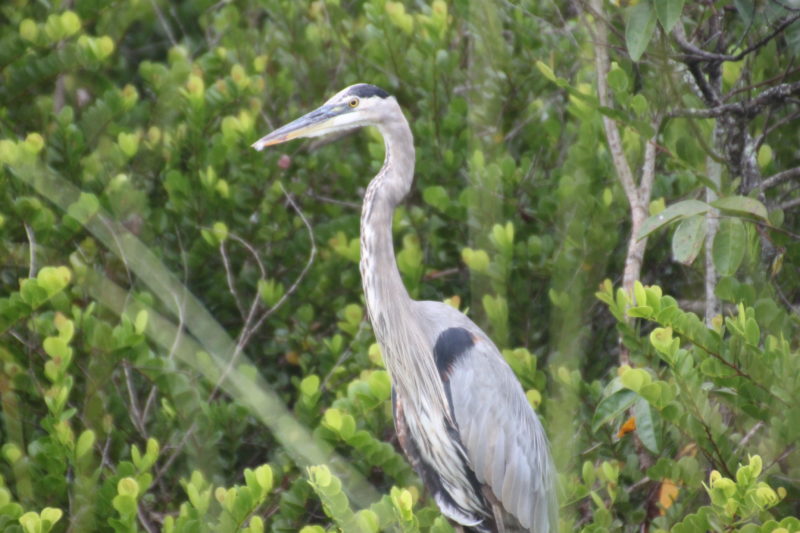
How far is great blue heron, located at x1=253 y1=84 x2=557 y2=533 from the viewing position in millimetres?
3301

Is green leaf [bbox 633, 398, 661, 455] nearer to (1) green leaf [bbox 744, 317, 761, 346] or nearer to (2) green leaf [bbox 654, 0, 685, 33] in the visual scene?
(1) green leaf [bbox 744, 317, 761, 346]

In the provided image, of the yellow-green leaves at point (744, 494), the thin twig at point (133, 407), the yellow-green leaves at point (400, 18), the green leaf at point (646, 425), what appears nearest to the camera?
the yellow-green leaves at point (744, 494)

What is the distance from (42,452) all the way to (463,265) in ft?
5.06

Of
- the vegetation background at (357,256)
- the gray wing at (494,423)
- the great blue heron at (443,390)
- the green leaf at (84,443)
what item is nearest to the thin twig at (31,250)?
the vegetation background at (357,256)

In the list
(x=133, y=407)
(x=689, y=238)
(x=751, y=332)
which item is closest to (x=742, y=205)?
(x=689, y=238)

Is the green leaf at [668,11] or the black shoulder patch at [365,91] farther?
the black shoulder patch at [365,91]

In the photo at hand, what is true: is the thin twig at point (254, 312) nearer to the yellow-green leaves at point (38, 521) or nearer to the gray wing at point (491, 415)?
the gray wing at point (491, 415)

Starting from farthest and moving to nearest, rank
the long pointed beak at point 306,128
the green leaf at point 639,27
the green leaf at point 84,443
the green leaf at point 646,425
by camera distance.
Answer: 1. the long pointed beak at point 306,128
2. the green leaf at point 84,443
3. the green leaf at point 646,425
4. the green leaf at point 639,27

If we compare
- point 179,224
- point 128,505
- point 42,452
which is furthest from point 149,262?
point 128,505

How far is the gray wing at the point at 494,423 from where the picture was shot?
134 inches

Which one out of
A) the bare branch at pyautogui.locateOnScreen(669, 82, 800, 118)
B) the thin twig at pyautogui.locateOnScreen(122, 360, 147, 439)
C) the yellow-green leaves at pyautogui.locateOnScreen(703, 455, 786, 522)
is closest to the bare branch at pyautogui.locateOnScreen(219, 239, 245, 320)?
the thin twig at pyautogui.locateOnScreen(122, 360, 147, 439)

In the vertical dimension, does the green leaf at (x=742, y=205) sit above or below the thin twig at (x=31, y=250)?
below

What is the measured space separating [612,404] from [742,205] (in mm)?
550

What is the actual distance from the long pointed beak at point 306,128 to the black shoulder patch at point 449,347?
0.69 metres
